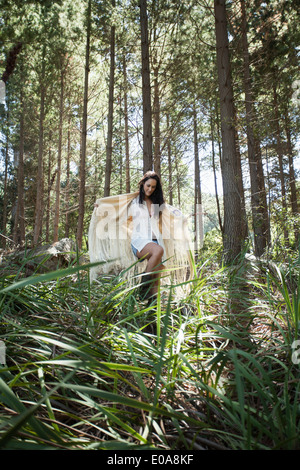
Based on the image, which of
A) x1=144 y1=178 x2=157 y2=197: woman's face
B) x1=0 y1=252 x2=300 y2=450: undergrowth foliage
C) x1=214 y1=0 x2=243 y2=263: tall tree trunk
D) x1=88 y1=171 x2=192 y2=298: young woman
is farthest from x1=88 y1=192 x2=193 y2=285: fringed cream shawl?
x1=214 y1=0 x2=243 y2=263: tall tree trunk

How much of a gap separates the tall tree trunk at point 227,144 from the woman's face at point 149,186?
1880mm

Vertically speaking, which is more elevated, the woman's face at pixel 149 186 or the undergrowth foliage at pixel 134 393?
the woman's face at pixel 149 186

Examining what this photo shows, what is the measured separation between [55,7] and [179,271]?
7985mm

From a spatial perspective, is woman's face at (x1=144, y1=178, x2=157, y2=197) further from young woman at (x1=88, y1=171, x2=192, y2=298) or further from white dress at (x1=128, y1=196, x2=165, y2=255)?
white dress at (x1=128, y1=196, x2=165, y2=255)

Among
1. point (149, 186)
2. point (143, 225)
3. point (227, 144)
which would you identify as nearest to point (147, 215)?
point (143, 225)

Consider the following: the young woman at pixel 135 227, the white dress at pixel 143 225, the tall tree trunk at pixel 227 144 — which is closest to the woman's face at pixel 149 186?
the young woman at pixel 135 227

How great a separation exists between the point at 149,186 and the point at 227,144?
2357mm

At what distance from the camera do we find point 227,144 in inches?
189

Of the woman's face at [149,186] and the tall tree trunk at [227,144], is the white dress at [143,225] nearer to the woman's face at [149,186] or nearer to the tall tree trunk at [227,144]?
the woman's face at [149,186]

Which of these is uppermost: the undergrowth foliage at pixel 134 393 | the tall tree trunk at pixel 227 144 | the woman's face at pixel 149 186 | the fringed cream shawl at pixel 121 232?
the tall tree trunk at pixel 227 144

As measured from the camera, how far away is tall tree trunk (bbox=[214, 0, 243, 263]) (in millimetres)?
4621

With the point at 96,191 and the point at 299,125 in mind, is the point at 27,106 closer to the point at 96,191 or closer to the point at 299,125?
the point at 96,191

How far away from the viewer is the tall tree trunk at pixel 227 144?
462 cm
